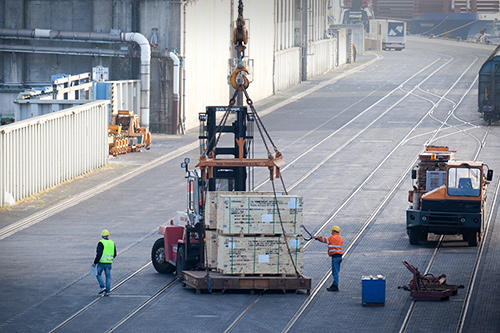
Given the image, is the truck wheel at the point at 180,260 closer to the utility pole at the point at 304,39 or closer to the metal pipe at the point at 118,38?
the metal pipe at the point at 118,38

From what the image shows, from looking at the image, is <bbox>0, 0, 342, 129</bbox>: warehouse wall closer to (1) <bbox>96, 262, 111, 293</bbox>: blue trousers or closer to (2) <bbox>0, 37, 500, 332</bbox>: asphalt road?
(2) <bbox>0, 37, 500, 332</bbox>: asphalt road

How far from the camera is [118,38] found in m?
51.8

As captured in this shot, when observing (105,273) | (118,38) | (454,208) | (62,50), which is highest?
(118,38)

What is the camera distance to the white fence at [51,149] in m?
34.1

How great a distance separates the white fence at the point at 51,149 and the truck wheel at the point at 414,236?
46.0ft

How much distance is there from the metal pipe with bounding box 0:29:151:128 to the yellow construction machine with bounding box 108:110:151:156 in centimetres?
217

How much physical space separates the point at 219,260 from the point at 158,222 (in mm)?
9511

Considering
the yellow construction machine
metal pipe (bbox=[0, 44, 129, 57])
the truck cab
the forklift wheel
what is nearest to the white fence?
the yellow construction machine

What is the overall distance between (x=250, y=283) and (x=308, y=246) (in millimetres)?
6300

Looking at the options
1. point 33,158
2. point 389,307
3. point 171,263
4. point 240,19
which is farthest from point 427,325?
point 33,158

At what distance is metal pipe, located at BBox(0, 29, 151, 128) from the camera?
50.7 meters

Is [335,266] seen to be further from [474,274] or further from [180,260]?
[474,274]

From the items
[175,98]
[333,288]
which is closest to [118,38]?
[175,98]

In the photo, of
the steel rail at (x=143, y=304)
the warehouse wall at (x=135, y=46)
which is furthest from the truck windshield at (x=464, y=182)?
the warehouse wall at (x=135, y=46)
